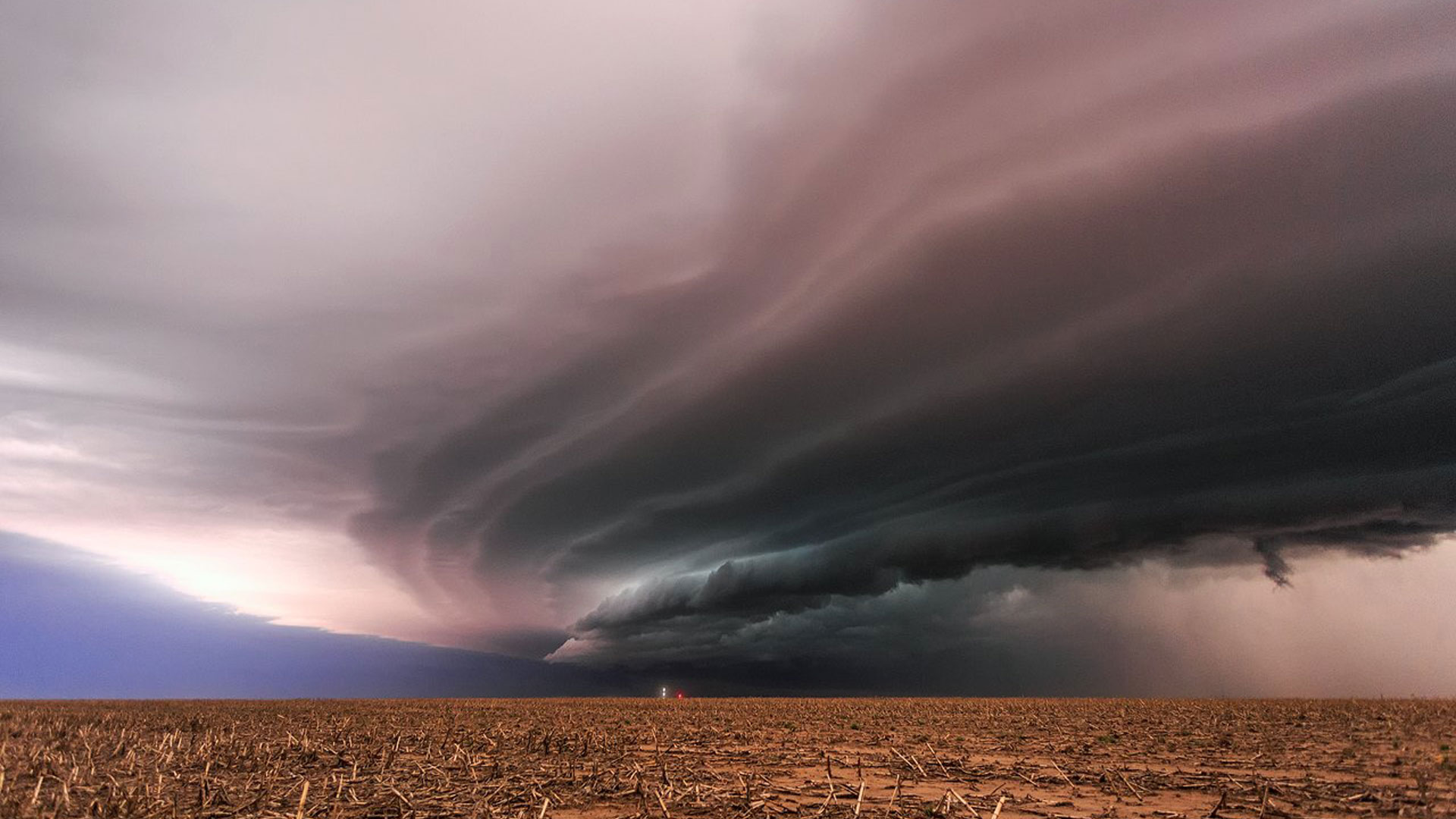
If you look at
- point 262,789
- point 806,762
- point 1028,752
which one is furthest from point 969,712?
point 262,789

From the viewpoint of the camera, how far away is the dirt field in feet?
50.2

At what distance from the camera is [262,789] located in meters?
17.2

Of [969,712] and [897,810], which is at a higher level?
[897,810]

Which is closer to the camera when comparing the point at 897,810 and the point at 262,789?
the point at 897,810

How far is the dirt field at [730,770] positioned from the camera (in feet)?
50.2

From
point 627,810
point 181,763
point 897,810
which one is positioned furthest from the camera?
point 181,763

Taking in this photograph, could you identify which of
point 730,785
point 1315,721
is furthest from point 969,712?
point 730,785

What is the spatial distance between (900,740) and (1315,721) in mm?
24384

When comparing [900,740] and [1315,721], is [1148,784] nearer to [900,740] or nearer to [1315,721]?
[900,740]

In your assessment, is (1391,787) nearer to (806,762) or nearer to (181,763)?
(806,762)

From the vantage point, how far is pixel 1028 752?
2617 cm

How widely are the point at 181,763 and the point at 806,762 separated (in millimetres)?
18873

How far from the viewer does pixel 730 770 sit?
2138 centimetres

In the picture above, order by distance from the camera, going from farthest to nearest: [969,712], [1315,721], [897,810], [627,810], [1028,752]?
[969,712] → [1315,721] → [1028,752] → [627,810] → [897,810]
